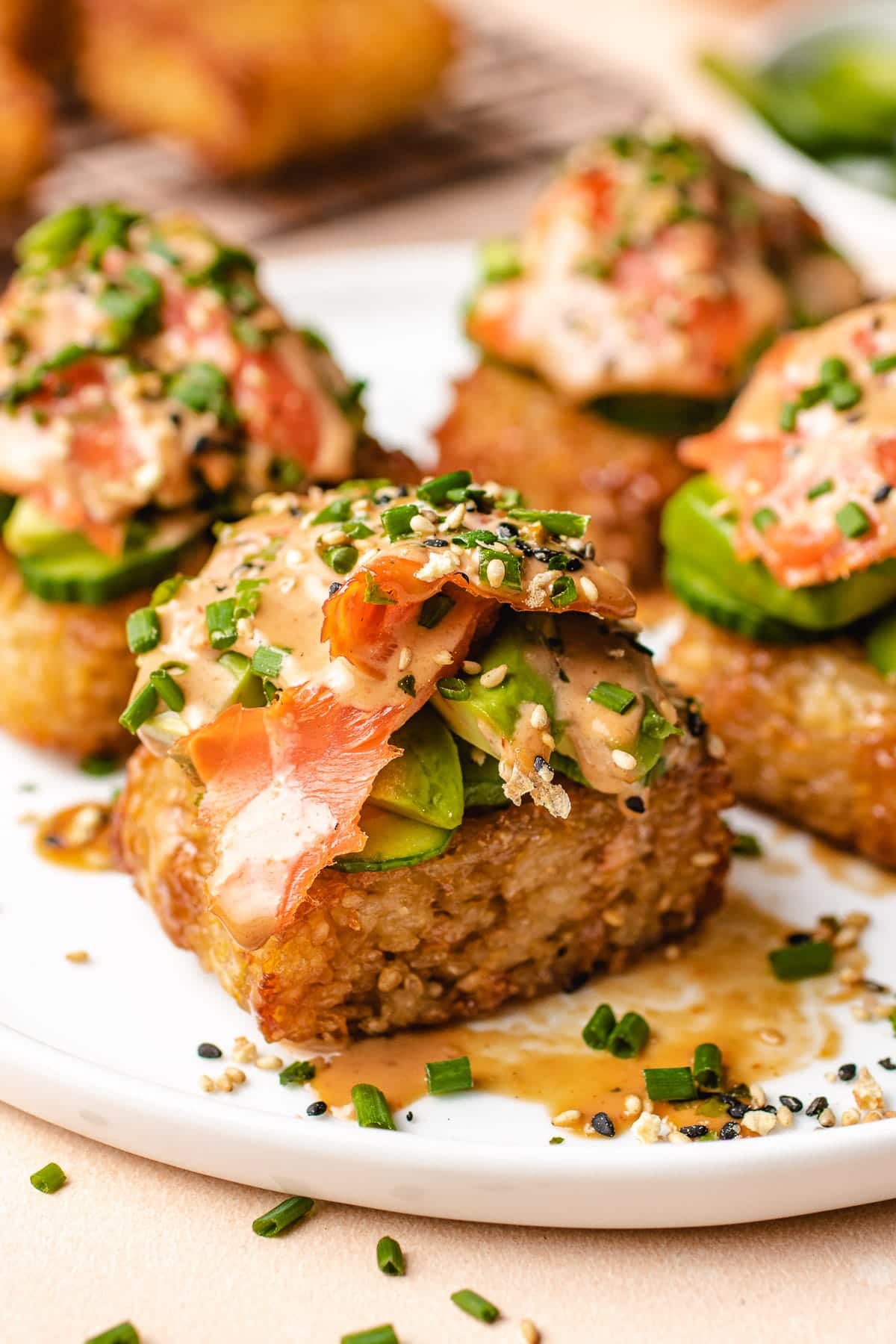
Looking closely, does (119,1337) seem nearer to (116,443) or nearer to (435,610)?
(435,610)

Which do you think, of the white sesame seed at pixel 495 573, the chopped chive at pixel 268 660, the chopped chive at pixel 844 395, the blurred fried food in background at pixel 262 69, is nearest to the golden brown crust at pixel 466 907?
the chopped chive at pixel 268 660

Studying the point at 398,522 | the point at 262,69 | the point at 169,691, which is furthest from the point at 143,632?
the point at 262,69

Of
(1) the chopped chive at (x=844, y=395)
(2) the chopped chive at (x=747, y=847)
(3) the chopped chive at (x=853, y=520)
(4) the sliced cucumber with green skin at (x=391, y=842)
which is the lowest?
(2) the chopped chive at (x=747, y=847)

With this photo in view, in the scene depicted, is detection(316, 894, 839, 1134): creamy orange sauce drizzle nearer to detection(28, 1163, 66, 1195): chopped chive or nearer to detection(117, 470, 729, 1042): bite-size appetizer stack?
detection(117, 470, 729, 1042): bite-size appetizer stack

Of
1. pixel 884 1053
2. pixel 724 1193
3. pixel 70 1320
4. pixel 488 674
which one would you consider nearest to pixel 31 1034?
pixel 70 1320

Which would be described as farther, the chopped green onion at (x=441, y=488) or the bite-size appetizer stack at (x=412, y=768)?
the chopped green onion at (x=441, y=488)

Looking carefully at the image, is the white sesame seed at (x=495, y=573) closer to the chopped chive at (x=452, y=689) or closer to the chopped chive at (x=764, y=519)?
the chopped chive at (x=452, y=689)

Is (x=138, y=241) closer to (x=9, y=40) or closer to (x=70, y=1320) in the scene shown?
(x=70, y=1320)
